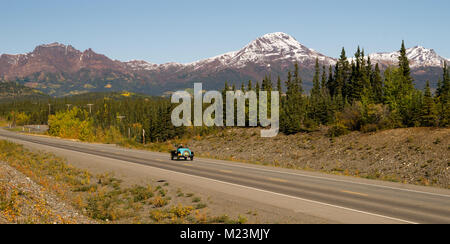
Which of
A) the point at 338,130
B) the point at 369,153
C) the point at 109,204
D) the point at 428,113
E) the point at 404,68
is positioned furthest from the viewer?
the point at 404,68

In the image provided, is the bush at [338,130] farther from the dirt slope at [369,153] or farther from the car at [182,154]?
the car at [182,154]

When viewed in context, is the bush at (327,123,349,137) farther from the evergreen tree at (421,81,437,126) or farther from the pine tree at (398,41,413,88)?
the pine tree at (398,41,413,88)

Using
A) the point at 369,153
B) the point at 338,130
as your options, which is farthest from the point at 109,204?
the point at 338,130

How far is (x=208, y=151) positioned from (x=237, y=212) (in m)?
45.0

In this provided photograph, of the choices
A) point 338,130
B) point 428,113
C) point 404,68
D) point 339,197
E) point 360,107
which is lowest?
point 339,197

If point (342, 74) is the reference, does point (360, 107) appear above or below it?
below

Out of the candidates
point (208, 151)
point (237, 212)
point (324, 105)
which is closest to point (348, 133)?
point (324, 105)

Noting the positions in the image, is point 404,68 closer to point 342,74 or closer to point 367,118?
point 342,74

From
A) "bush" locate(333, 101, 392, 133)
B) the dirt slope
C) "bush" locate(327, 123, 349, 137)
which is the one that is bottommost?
the dirt slope

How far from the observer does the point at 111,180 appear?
21.5 meters

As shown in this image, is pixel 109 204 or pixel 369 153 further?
pixel 369 153

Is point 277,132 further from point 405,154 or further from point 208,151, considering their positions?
point 405,154

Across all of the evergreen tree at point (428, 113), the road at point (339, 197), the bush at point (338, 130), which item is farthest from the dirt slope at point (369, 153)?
the road at point (339, 197)

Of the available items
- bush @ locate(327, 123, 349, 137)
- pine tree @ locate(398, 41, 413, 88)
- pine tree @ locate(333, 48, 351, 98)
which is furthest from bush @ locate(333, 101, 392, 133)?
pine tree @ locate(333, 48, 351, 98)
